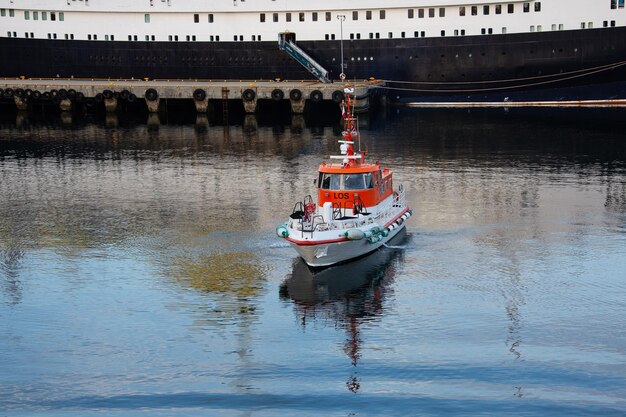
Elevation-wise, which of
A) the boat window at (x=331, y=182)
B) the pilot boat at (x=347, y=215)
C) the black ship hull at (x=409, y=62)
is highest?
the black ship hull at (x=409, y=62)

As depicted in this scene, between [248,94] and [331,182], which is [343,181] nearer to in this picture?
[331,182]

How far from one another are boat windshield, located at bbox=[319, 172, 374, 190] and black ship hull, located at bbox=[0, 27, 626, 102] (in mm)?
41151

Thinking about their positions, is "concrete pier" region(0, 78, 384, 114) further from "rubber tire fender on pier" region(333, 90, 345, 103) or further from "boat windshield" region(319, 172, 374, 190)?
"boat windshield" region(319, 172, 374, 190)

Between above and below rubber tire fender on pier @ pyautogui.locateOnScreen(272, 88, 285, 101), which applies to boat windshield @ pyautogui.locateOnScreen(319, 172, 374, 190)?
below

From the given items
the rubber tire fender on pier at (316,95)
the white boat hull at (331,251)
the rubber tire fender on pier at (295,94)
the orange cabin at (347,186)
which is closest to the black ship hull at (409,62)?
the rubber tire fender on pier at (295,94)

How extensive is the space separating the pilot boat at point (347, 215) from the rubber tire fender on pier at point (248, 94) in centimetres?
3651

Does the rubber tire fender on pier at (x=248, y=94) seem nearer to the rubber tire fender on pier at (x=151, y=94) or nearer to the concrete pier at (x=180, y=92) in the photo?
the concrete pier at (x=180, y=92)

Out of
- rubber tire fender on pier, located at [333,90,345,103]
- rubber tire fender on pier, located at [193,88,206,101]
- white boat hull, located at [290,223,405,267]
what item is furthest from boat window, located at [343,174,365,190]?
rubber tire fender on pier, located at [193,88,206,101]

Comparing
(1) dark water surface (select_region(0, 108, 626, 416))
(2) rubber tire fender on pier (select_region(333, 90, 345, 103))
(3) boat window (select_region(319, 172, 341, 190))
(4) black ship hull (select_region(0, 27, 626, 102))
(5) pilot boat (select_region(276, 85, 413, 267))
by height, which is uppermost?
(4) black ship hull (select_region(0, 27, 626, 102))

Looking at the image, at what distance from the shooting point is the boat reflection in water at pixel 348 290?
23219 millimetres

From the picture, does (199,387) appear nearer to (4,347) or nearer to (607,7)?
(4,347)

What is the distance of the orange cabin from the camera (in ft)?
96.3

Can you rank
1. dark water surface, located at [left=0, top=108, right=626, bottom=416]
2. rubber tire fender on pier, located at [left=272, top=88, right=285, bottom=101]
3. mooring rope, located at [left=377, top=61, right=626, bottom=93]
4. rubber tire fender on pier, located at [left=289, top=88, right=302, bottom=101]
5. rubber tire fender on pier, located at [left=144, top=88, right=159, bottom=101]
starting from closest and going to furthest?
1. dark water surface, located at [left=0, top=108, right=626, bottom=416]
2. mooring rope, located at [left=377, top=61, right=626, bottom=93]
3. rubber tire fender on pier, located at [left=272, top=88, right=285, bottom=101]
4. rubber tire fender on pier, located at [left=289, top=88, right=302, bottom=101]
5. rubber tire fender on pier, located at [left=144, top=88, right=159, bottom=101]

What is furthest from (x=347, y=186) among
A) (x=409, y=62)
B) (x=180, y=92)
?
(x=409, y=62)
